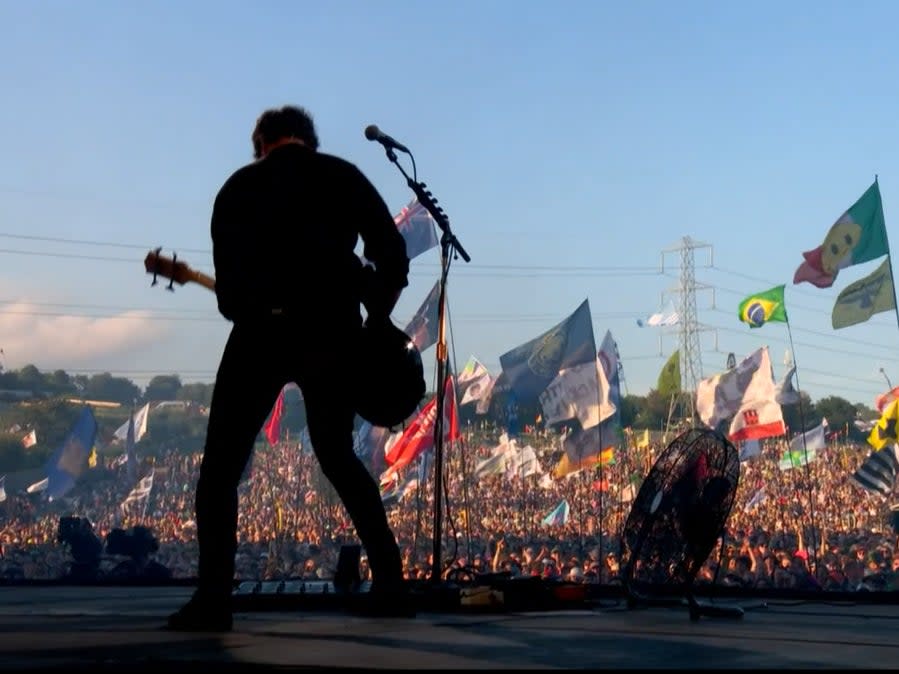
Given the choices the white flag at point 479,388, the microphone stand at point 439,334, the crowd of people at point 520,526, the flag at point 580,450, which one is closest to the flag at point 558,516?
the crowd of people at point 520,526

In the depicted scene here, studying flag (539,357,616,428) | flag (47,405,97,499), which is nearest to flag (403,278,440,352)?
flag (539,357,616,428)

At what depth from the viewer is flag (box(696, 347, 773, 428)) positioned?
27.1 meters

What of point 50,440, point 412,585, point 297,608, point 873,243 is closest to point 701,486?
point 412,585

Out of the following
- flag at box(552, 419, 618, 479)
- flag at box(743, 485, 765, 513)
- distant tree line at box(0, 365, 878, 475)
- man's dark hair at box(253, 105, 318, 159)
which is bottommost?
man's dark hair at box(253, 105, 318, 159)

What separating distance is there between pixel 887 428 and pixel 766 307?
13.6ft

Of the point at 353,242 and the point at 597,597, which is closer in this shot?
the point at 353,242

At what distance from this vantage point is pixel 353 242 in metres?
3.71

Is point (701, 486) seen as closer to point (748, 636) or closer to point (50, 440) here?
point (748, 636)

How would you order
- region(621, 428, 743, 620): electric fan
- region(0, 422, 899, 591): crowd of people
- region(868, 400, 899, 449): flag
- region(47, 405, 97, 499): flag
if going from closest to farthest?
region(621, 428, 743, 620): electric fan → region(0, 422, 899, 591): crowd of people → region(868, 400, 899, 449): flag → region(47, 405, 97, 499): flag

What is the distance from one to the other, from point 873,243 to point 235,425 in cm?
1867

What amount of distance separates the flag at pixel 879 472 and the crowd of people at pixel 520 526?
0.97 meters

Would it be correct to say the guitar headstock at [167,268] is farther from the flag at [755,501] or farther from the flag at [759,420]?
the flag at [755,501]

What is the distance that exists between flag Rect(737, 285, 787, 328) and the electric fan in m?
21.4

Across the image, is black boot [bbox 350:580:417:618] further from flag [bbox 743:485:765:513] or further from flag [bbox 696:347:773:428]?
flag [bbox 743:485:765:513]
